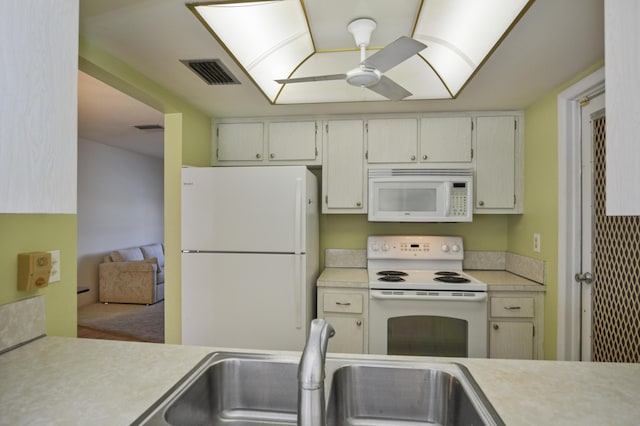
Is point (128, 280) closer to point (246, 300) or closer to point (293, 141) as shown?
point (246, 300)

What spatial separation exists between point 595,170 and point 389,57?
1451 mm

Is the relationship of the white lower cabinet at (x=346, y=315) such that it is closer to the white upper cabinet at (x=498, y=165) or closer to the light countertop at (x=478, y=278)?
the light countertop at (x=478, y=278)

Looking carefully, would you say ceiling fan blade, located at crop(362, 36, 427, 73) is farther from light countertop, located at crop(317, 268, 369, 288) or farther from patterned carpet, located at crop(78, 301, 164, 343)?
patterned carpet, located at crop(78, 301, 164, 343)

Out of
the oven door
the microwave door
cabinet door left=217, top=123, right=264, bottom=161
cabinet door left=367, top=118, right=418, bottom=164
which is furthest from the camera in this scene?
cabinet door left=217, top=123, right=264, bottom=161

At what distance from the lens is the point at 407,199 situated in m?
2.69

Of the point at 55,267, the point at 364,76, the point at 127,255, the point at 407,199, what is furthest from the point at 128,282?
the point at 364,76

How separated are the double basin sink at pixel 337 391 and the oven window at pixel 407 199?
5.66ft

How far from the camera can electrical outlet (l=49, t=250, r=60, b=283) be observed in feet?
4.44

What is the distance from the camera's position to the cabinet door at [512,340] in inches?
92.6

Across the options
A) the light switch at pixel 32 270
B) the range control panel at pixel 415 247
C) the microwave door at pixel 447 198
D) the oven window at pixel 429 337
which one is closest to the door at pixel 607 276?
the oven window at pixel 429 337

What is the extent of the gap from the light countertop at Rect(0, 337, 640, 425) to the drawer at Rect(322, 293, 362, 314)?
135cm

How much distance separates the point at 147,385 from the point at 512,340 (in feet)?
7.64

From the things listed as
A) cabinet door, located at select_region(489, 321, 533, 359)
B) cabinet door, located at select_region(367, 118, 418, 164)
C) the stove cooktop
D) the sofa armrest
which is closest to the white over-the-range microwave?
cabinet door, located at select_region(367, 118, 418, 164)

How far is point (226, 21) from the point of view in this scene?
1.57 m
